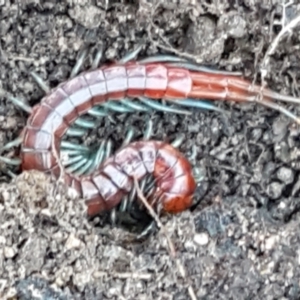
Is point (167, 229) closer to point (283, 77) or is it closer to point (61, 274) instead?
point (61, 274)

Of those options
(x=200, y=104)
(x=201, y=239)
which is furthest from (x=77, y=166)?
(x=201, y=239)

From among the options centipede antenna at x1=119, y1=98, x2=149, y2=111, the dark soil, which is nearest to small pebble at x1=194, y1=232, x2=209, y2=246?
the dark soil

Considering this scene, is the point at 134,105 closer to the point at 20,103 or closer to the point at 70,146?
the point at 70,146

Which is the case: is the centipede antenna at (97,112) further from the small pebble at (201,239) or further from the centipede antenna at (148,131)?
the small pebble at (201,239)

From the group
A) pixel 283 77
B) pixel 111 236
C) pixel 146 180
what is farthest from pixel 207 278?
pixel 283 77

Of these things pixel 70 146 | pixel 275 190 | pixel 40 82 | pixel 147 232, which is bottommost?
pixel 147 232

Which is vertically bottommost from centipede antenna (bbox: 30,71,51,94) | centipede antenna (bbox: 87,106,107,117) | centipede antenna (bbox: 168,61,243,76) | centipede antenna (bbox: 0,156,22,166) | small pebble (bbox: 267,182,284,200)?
small pebble (bbox: 267,182,284,200)

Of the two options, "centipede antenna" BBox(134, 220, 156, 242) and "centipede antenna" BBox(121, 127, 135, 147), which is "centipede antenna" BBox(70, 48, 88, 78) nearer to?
"centipede antenna" BBox(121, 127, 135, 147)
